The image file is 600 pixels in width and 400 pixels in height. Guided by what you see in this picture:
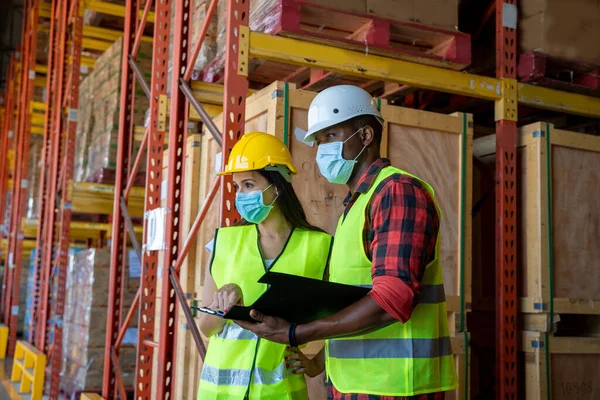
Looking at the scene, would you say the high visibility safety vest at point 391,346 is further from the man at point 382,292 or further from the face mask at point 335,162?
the face mask at point 335,162

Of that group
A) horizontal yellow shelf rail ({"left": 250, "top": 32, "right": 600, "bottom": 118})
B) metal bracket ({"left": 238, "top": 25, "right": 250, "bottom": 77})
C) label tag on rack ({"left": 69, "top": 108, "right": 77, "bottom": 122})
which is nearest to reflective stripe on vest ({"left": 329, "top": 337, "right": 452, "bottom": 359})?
metal bracket ({"left": 238, "top": 25, "right": 250, "bottom": 77})

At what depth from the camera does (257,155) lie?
9.24ft

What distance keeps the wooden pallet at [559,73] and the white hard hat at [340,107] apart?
2.59 m

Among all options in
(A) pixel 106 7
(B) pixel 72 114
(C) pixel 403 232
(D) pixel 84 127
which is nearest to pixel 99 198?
(D) pixel 84 127

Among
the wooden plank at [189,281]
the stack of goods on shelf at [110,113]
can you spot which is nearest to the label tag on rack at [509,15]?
the wooden plank at [189,281]

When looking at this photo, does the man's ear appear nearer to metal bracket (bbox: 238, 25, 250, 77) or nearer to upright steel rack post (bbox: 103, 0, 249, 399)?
upright steel rack post (bbox: 103, 0, 249, 399)

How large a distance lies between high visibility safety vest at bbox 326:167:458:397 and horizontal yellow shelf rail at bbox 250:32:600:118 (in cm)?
193

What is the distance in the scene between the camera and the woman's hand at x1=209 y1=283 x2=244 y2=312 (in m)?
2.42

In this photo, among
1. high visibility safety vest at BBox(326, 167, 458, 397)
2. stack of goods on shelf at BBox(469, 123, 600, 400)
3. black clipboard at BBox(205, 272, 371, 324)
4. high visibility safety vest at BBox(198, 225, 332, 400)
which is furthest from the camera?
stack of goods on shelf at BBox(469, 123, 600, 400)

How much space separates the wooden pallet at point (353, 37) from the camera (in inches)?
154

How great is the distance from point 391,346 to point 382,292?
25cm

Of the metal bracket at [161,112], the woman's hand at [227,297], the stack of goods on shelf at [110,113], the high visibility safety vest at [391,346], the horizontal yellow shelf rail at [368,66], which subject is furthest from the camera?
the stack of goods on shelf at [110,113]

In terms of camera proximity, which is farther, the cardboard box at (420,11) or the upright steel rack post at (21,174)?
the upright steel rack post at (21,174)

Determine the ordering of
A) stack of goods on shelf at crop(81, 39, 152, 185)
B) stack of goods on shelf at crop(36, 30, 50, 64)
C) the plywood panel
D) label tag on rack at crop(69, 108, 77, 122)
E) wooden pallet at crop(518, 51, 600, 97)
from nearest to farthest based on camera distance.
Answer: the plywood panel, wooden pallet at crop(518, 51, 600, 97), stack of goods on shelf at crop(81, 39, 152, 185), label tag on rack at crop(69, 108, 77, 122), stack of goods on shelf at crop(36, 30, 50, 64)
